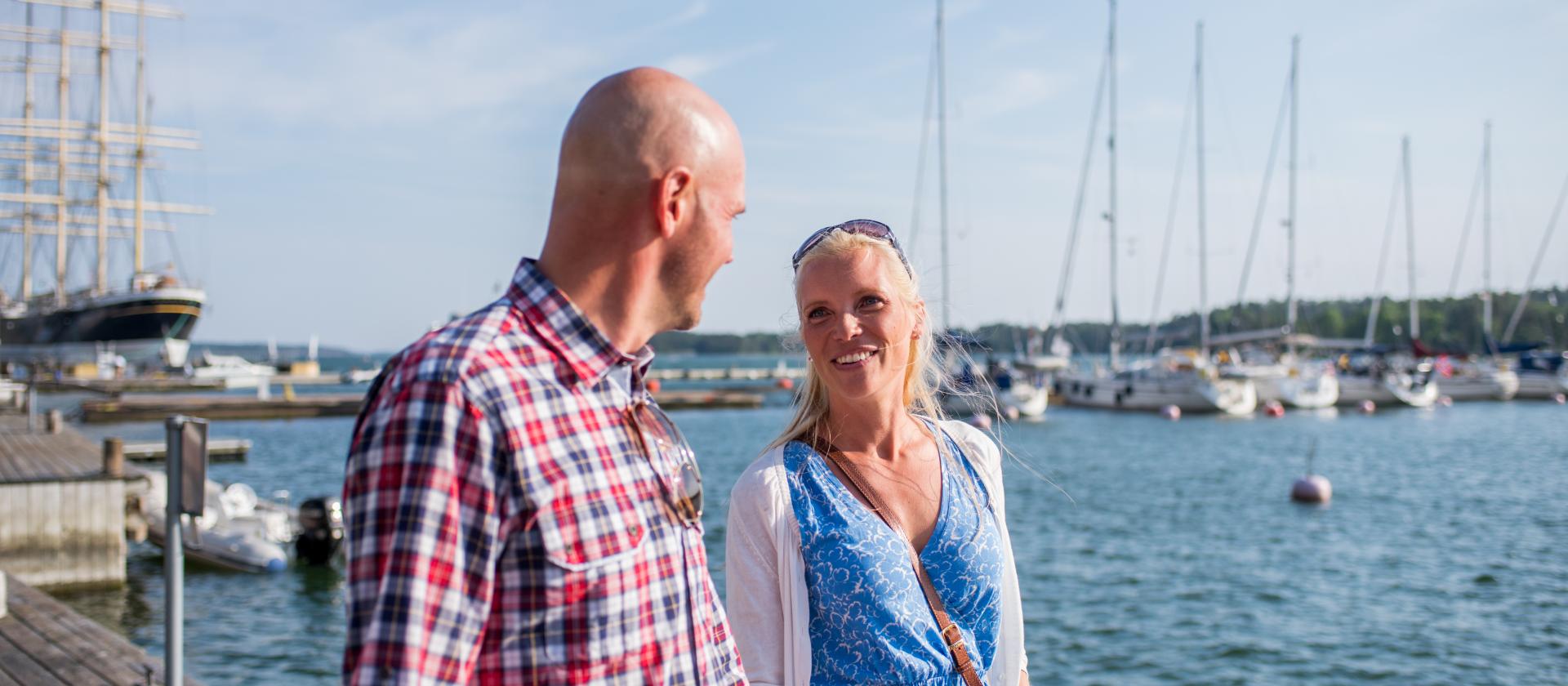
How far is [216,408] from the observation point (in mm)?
45938

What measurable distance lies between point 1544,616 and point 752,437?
29.9 meters

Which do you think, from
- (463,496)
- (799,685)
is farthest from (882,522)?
(463,496)

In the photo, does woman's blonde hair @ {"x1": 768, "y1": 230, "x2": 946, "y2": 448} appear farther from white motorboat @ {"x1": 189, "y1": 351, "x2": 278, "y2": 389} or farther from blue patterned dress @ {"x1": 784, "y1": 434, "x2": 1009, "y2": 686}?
white motorboat @ {"x1": 189, "y1": 351, "x2": 278, "y2": 389}

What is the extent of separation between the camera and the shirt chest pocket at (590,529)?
140 centimetres

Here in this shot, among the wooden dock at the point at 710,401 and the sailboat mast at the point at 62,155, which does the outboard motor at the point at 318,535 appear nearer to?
the wooden dock at the point at 710,401

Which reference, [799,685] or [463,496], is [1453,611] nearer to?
[799,685]

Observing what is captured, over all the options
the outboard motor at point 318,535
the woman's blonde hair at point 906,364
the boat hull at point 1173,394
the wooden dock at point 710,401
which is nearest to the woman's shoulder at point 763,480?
the woman's blonde hair at point 906,364

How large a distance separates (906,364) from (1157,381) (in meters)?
51.8

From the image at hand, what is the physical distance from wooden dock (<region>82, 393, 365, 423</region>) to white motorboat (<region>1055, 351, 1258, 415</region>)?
34.2 meters

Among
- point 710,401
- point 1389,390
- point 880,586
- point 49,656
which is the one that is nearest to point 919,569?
point 880,586

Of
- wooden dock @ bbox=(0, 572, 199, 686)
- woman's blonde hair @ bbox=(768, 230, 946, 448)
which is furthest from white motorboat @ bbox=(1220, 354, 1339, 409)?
woman's blonde hair @ bbox=(768, 230, 946, 448)

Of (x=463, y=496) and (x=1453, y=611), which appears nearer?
(x=463, y=496)

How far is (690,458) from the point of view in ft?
5.80

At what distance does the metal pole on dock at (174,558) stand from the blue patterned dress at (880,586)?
4209 mm
